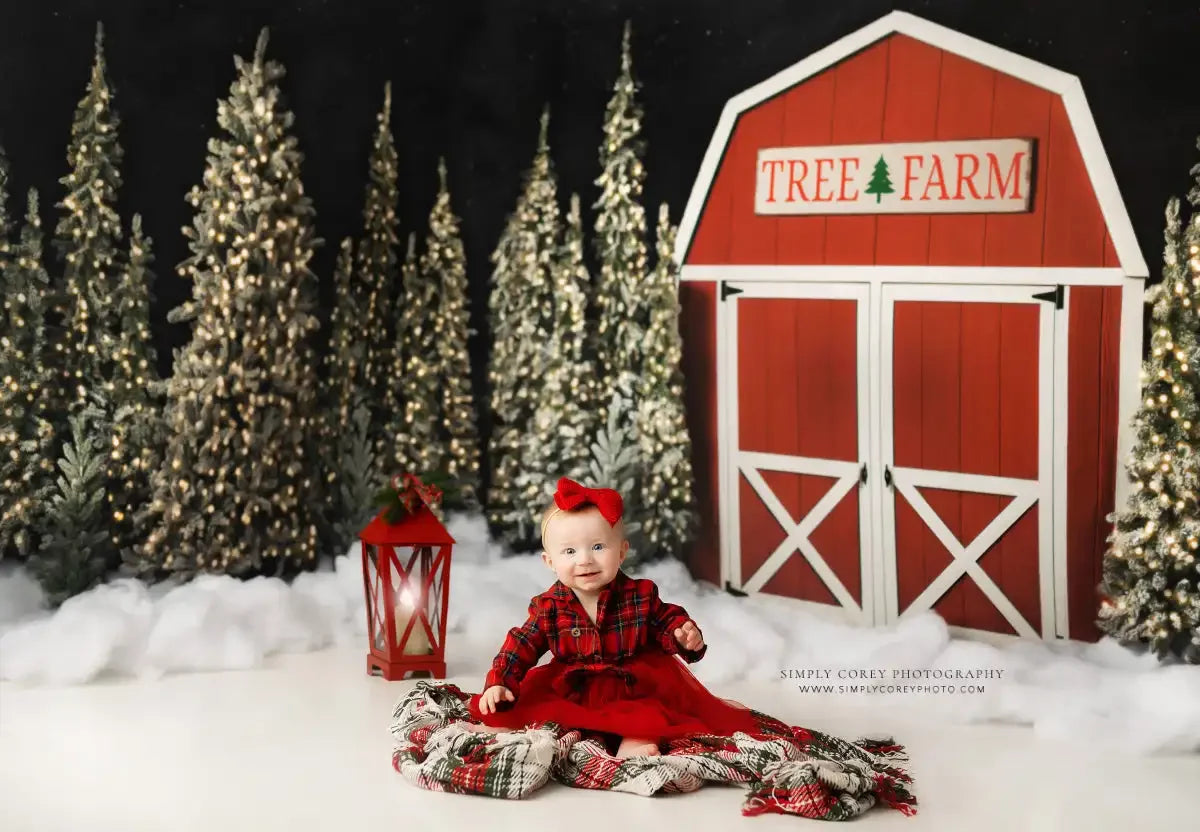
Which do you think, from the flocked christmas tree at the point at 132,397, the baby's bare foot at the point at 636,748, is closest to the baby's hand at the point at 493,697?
the baby's bare foot at the point at 636,748

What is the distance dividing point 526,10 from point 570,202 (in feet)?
3.20

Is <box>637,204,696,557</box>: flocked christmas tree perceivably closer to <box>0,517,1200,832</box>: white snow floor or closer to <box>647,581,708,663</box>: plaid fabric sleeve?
<box>0,517,1200,832</box>: white snow floor

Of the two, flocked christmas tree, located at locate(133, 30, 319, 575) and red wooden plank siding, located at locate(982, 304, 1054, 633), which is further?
flocked christmas tree, located at locate(133, 30, 319, 575)

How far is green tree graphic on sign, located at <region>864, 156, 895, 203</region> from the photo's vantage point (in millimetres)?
5605

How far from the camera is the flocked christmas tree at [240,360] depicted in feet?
19.2

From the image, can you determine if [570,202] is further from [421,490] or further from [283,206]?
[421,490]

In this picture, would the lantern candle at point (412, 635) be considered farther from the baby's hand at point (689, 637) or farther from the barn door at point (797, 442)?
the barn door at point (797, 442)

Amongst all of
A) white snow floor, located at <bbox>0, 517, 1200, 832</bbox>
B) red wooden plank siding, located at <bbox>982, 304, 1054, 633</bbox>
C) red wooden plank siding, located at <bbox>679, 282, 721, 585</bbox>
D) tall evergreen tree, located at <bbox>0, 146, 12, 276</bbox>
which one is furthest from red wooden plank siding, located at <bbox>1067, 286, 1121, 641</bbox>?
tall evergreen tree, located at <bbox>0, 146, 12, 276</bbox>

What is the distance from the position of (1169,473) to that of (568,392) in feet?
8.82

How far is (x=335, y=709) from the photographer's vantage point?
186 inches

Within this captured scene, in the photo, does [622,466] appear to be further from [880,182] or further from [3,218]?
[3,218]

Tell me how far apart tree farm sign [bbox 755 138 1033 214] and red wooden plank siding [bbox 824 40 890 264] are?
47mm

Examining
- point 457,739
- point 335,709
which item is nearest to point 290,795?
point 457,739

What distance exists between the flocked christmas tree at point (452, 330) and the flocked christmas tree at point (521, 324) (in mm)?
134
